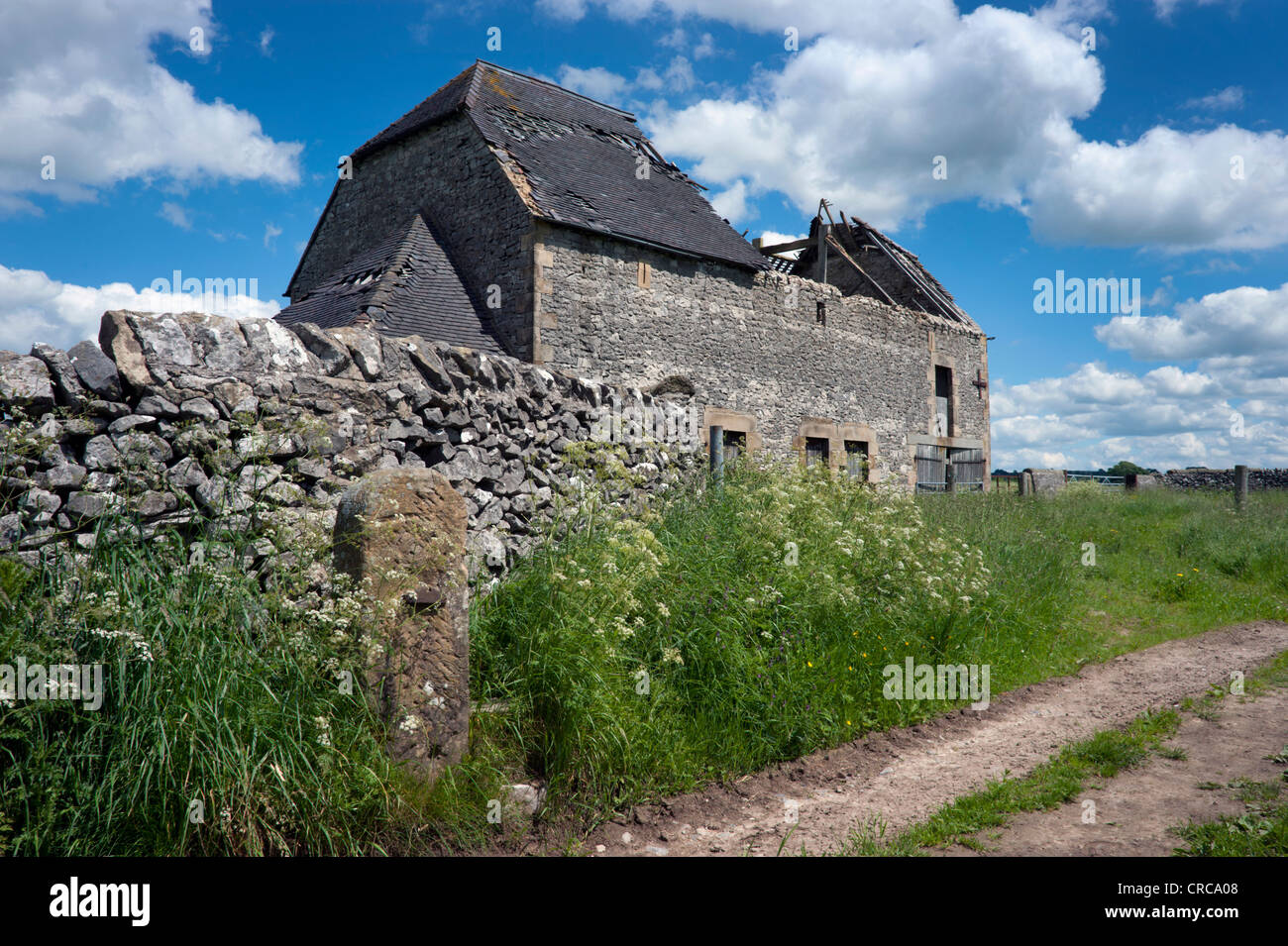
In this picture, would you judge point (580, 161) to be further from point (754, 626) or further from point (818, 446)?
point (754, 626)

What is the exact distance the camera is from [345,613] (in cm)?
351

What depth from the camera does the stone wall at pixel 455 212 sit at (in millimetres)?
11945

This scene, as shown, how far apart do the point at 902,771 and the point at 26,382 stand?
534cm

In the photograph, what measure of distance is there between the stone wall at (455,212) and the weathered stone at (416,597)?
315 inches

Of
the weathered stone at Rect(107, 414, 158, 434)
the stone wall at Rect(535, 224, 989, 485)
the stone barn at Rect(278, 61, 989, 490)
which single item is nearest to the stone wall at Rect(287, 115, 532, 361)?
the stone barn at Rect(278, 61, 989, 490)

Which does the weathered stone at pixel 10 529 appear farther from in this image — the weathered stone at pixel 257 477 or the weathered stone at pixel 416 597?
the weathered stone at pixel 416 597

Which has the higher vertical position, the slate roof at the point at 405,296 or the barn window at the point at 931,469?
the slate roof at the point at 405,296

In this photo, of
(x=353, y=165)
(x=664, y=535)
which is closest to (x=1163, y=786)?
(x=664, y=535)

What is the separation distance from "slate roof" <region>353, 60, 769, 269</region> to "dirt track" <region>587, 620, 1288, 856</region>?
363 inches

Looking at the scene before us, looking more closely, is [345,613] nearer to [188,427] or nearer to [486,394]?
[188,427]

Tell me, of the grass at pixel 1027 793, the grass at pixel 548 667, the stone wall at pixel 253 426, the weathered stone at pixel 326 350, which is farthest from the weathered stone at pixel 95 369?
the grass at pixel 1027 793

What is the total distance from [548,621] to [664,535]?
5.84 feet

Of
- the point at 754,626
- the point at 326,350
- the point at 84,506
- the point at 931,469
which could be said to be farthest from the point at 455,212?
the point at 931,469

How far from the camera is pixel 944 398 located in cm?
1975
